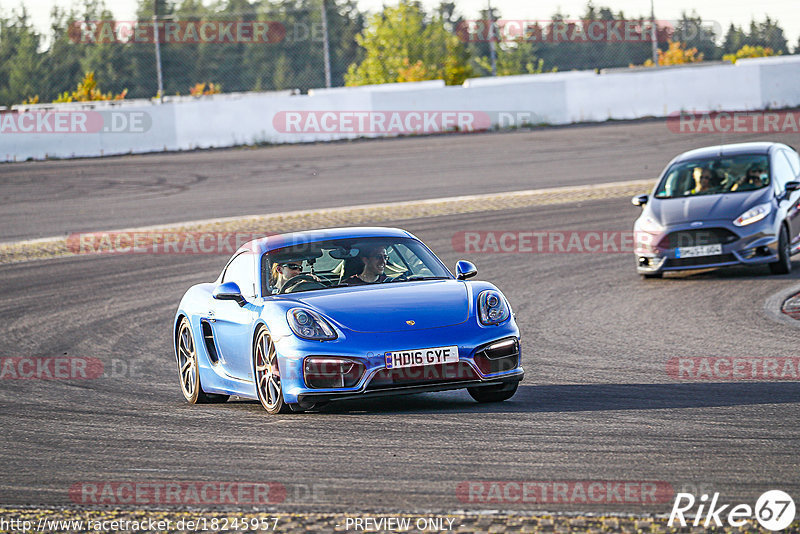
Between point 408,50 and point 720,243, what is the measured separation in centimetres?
5368

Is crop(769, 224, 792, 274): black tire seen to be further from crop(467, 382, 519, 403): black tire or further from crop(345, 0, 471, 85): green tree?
crop(345, 0, 471, 85): green tree

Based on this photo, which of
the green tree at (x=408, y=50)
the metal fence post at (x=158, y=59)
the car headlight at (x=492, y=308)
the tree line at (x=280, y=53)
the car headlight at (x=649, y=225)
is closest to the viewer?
the car headlight at (x=492, y=308)

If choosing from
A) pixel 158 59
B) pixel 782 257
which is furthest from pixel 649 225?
pixel 158 59

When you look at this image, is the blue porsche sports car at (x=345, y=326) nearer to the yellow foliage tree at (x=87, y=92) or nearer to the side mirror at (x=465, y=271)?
the side mirror at (x=465, y=271)

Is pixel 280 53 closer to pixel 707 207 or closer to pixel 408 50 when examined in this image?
pixel 408 50

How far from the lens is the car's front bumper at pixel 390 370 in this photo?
24.9 feet

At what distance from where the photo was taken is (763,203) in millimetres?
14891

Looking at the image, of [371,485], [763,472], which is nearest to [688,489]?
[763,472]

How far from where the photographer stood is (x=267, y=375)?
8.15 meters

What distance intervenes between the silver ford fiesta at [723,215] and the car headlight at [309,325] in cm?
796

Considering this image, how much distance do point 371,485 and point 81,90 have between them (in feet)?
146

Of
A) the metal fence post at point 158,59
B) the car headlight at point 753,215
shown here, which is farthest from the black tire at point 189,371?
the metal fence post at point 158,59

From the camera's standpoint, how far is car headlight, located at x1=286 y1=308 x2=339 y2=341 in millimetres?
7723

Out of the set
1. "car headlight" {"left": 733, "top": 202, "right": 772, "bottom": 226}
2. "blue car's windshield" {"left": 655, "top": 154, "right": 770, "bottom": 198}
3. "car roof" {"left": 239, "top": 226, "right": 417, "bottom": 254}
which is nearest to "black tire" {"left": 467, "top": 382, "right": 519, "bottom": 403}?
"car roof" {"left": 239, "top": 226, "right": 417, "bottom": 254}
